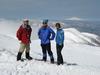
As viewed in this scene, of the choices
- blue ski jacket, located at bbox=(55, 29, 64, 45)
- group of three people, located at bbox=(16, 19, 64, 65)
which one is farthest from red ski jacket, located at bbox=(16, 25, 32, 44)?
blue ski jacket, located at bbox=(55, 29, 64, 45)

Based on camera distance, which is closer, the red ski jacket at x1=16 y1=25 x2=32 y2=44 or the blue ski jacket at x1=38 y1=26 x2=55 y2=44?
the blue ski jacket at x1=38 y1=26 x2=55 y2=44

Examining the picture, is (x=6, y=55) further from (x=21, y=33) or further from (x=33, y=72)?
(x=33, y=72)

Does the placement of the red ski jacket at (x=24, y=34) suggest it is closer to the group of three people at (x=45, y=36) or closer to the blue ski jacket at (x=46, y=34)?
the group of three people at (x=45, y=36)

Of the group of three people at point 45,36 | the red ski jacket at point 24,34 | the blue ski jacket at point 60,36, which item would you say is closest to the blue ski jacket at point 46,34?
the group of three people at point 45,36

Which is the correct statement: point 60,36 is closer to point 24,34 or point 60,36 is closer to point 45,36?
point 45,36

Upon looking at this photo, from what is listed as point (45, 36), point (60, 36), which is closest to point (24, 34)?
point (45, 36)

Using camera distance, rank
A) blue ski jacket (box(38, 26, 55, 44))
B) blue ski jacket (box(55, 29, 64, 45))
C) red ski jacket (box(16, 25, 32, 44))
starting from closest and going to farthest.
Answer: blue ski jacket (box(55, 29, 64, 45)) < blue ski jacket (box(38, 26, 55, 44)) < red ski jacket (box(16, 25, 32, 44))

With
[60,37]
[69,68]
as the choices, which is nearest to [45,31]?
[60,37]

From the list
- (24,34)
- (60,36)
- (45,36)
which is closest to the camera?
(60,36)

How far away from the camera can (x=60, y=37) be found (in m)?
18.2

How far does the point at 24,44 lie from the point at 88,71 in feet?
12.8

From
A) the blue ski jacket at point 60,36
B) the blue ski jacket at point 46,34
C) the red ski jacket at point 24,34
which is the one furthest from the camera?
the red ski jacket at point 24,34

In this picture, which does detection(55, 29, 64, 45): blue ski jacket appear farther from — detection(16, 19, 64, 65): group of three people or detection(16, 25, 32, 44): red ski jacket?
detection(16, 25, 32, 44): red ski jacket

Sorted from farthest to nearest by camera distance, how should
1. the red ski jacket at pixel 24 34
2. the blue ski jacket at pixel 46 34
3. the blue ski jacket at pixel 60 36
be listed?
the red ski jacket at pixel 24 34, the blue ski jacket at pixel 46 34, the blue ski jacket at pixel 60 36
